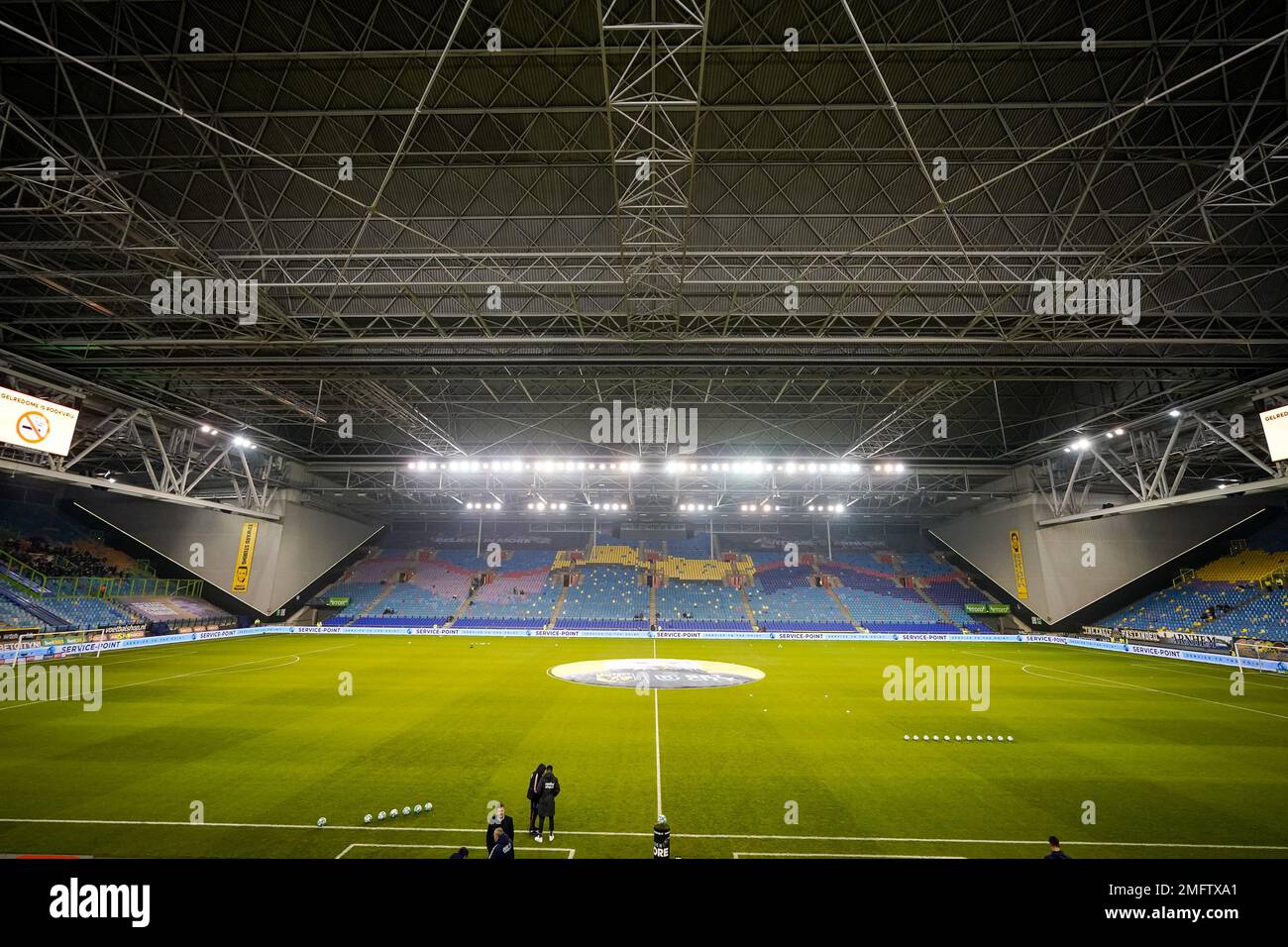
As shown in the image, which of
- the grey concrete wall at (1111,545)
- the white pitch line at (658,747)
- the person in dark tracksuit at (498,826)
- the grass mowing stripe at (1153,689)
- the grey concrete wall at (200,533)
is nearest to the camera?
the person in dark tracksuit at (498,826)

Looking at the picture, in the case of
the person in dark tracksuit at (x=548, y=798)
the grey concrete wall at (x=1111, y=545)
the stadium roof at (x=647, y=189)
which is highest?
the stadium roof at (x=647, y=189)

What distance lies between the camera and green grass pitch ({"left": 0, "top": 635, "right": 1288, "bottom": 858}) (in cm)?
923

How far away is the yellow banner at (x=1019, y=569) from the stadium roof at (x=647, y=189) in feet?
60.3

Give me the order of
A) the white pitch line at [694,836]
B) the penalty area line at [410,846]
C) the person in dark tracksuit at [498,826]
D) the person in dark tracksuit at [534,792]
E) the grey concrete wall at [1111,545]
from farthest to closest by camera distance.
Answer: the grey concrete wall at [1111,545] → the person in dark tracksuit at [534,792] → the white pitch line at [694,836] → the penalty area line at [410,846] → the person in dark tracksuit at [498,826]

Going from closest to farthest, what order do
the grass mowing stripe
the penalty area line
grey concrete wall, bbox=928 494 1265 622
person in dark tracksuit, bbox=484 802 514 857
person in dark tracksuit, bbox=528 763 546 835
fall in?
person in dark tracksuit, bbox=484 802 514 857 < the penalty area line < person in dark tracksuit, bbox=528 763 546 835 < the grass mowing stripe < grey concrete wall, bbox=928 494 1265 622

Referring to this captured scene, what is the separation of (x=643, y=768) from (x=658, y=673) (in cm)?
1390

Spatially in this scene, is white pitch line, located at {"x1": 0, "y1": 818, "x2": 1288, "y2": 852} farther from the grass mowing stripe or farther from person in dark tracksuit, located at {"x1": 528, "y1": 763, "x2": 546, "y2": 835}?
the grass mowing stripe

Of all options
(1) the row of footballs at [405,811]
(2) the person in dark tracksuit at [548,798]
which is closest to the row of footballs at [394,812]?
(1) the row of footballs at [405,811]

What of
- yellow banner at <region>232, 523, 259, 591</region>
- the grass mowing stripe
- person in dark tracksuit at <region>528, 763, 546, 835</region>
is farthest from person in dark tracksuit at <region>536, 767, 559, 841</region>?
yellow banner at <region>232, 523, 259, 591</region>

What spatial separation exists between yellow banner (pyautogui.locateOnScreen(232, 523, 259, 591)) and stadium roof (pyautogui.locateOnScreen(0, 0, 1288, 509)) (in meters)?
18.8

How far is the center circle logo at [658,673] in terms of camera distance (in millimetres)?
23469

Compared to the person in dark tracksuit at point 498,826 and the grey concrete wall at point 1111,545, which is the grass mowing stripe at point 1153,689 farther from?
the person in dark tracksuit at point 498,826

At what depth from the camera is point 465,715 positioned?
57.4 feet
